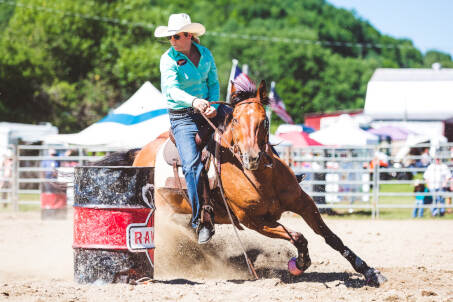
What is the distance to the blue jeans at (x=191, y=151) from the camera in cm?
606

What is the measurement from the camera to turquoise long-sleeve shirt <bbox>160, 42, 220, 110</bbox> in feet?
19.9

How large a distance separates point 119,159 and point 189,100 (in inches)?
79.1

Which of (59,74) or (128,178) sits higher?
(59,74)

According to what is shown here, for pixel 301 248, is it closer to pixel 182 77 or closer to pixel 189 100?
pixel 189 100

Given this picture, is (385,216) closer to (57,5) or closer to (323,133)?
(323,133)

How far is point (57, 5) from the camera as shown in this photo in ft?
135

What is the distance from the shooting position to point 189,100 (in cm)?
594

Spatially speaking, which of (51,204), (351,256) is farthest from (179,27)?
(51,204)

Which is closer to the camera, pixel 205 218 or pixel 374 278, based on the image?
pixel 374 278

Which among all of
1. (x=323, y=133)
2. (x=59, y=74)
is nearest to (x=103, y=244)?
(x=323, y=133)

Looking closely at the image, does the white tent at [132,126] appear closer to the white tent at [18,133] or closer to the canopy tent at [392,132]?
the white tent at [18,133]

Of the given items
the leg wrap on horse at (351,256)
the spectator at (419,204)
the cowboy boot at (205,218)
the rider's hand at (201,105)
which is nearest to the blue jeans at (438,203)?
the spectator at (419,204)

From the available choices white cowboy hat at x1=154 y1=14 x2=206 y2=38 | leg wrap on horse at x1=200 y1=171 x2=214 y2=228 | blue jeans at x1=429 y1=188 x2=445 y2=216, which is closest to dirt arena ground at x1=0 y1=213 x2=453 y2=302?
leg wrap on horse at x1=200 y1=171 x2=214 y2=228

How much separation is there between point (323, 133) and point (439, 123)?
46.3 feet
